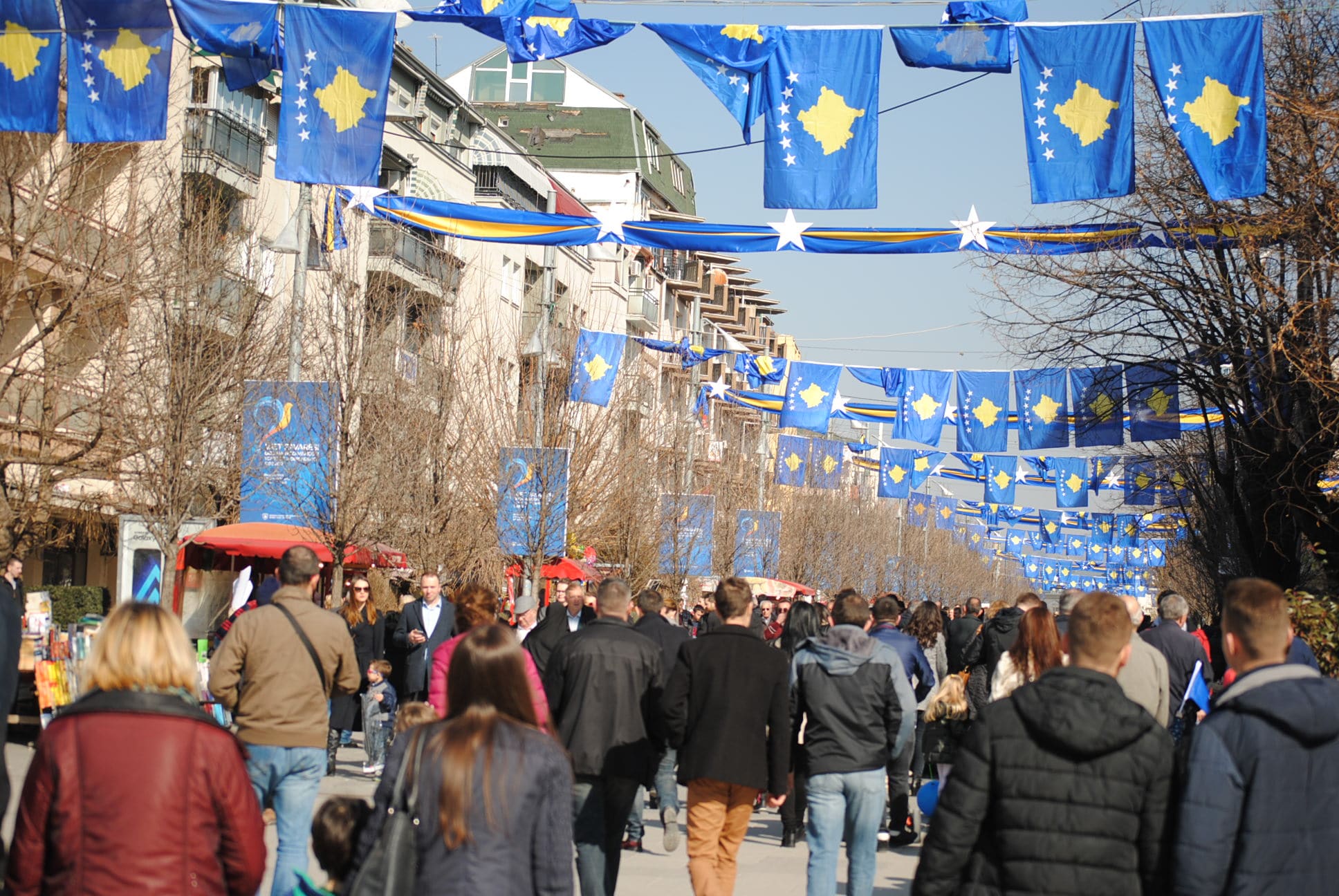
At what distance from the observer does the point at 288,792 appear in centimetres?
733

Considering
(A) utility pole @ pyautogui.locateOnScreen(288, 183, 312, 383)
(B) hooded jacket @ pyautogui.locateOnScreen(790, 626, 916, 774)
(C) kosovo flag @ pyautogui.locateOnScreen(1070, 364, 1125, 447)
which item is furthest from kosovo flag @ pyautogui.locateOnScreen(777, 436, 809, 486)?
(B) hooded jacket @ pyautogui.locateOnScreen(790, 626, 916, 774)

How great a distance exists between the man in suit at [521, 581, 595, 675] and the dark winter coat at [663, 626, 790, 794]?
1639 millimetres

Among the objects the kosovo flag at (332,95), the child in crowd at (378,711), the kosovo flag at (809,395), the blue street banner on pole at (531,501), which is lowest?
the child in crowd at (378,711)

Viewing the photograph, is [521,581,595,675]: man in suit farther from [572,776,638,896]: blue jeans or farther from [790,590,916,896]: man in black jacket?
[790,590,916,896]: man in black jacket

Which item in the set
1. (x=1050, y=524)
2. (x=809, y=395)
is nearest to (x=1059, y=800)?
(x=809, y=395)

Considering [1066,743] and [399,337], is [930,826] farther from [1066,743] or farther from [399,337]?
[399,337]

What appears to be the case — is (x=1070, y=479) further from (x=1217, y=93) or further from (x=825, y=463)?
(x=1217, y=93)

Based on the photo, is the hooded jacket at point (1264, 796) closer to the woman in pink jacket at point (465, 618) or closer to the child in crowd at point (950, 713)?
the woman in pink jacket at point (465, 618)

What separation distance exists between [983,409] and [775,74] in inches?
666

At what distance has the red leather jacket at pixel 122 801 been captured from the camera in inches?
170

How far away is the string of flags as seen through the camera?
12.7m

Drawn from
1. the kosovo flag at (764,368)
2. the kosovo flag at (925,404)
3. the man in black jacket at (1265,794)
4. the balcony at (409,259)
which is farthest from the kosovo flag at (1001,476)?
the man in black jacket at (1265,794)

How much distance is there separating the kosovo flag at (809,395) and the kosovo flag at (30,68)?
779 inches

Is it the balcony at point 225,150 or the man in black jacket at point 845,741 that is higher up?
the balcony at point 225,150
